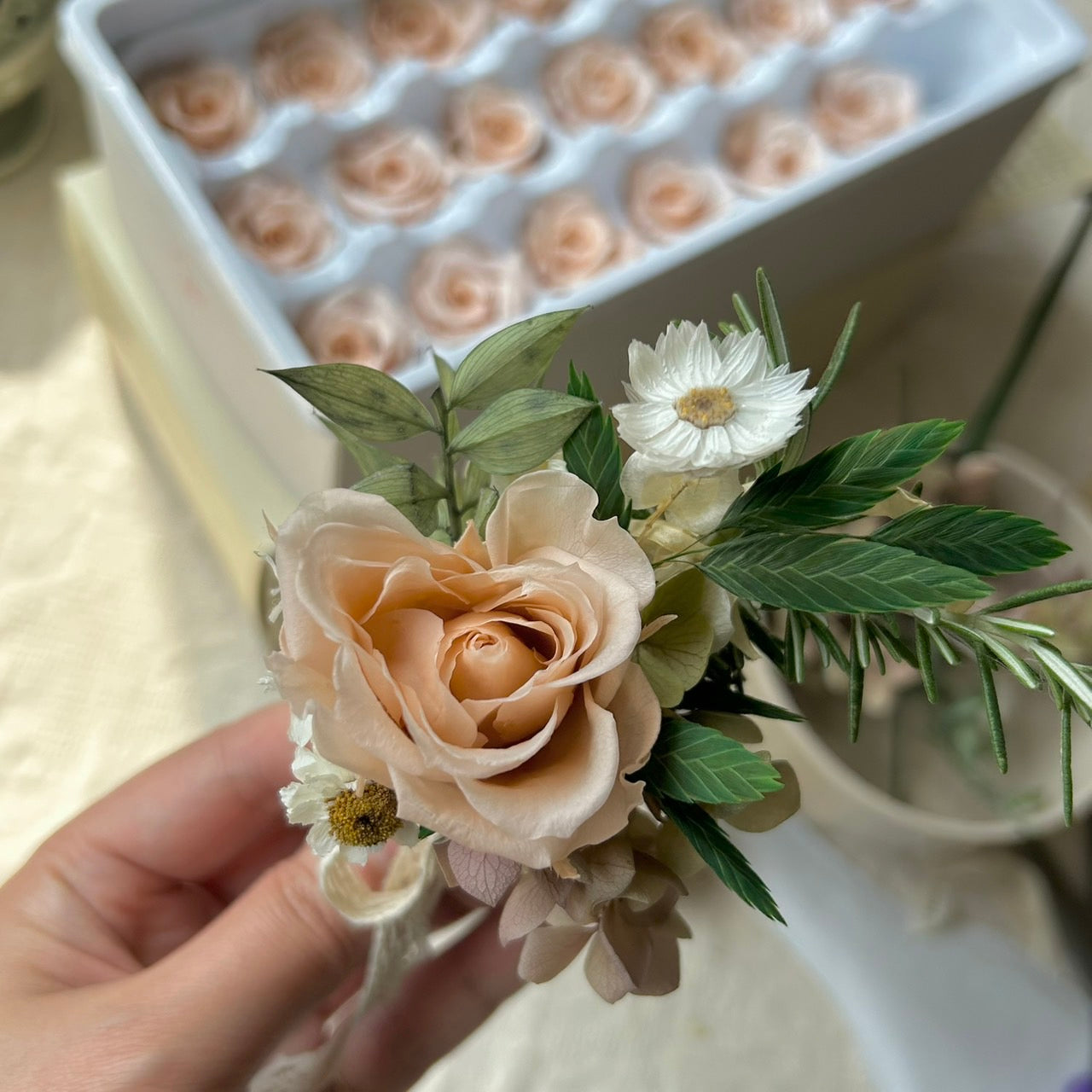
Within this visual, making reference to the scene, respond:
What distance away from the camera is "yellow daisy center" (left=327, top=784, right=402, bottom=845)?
0.65ft

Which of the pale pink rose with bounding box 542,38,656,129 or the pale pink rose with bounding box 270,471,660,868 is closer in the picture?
the pale pink rose with bounding box 270,471,660,868

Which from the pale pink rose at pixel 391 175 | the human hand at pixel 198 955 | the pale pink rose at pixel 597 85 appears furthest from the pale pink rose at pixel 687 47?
the human hand at pixel 198 955

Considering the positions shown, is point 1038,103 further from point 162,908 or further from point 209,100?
point 162,908

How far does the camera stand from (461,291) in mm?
514

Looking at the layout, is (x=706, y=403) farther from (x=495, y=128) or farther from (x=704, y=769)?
(x=495, y=128)

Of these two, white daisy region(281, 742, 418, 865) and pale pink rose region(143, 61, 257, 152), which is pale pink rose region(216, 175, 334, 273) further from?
white daisy region(281, 742, 418, 865)

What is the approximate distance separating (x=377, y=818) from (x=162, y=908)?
0.24 m

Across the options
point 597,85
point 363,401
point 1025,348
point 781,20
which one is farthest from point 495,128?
point 363,401

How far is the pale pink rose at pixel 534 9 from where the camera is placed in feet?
1.88

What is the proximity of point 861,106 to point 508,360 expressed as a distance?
459 mm

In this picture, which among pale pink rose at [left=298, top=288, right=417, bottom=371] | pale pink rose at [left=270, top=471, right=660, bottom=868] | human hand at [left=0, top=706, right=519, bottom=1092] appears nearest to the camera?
pale pink rose at [left=270, top=471, right=660, bottom=868]

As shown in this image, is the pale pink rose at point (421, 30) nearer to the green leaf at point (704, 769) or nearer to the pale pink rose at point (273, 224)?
the pale pink rose at point (273, 224)

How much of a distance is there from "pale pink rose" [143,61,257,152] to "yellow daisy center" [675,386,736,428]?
1.35 feet

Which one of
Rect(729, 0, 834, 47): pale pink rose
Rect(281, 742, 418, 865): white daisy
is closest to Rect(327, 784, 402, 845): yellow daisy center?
Rect(281, 742, 418, 865): white daisy
